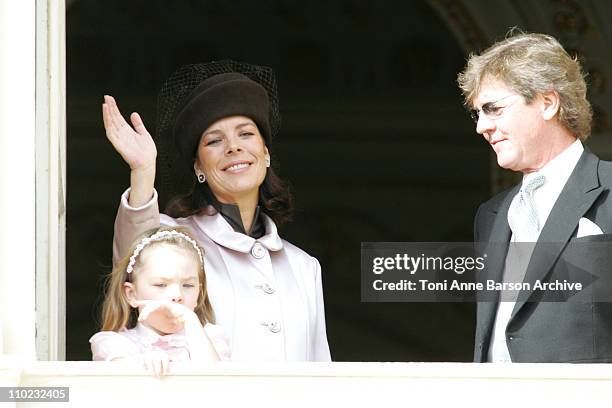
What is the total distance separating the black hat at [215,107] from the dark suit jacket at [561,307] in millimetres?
936

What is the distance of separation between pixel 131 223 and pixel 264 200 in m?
0.49

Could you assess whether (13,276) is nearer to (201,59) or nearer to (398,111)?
(201,59)

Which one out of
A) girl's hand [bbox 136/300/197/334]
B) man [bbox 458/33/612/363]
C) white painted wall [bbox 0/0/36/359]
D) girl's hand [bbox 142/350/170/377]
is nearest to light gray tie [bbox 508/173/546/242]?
man [bbox 458/33/612/363]

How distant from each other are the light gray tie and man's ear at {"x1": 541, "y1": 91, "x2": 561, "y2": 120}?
21 centimetres

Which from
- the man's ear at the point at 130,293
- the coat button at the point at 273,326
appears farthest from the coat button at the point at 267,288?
the man's ear at the point at 130,293

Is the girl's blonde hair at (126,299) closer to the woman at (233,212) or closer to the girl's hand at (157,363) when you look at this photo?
the woman at (233,212)

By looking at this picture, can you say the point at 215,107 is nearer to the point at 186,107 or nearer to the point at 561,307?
the point at 186,107

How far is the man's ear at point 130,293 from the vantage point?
6250mm

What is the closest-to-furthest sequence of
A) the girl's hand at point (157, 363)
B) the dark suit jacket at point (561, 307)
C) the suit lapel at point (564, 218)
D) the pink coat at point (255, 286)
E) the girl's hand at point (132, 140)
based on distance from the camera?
the girl's hand at point (157, 363) → the dark suit jacket at point (561, 307) → the suit lapel at point (564, 218) → the pink coat at point (255, 286) → the girl's hand at point (132, 140)

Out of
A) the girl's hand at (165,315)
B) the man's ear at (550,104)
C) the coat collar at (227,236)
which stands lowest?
the girl's hand at (165,315)

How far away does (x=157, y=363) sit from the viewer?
606 cm

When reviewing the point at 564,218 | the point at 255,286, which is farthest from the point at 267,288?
the point at 564,218

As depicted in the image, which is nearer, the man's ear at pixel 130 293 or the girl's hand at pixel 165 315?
the girl's hand at pixel 165 315

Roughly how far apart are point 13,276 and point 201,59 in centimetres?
111
